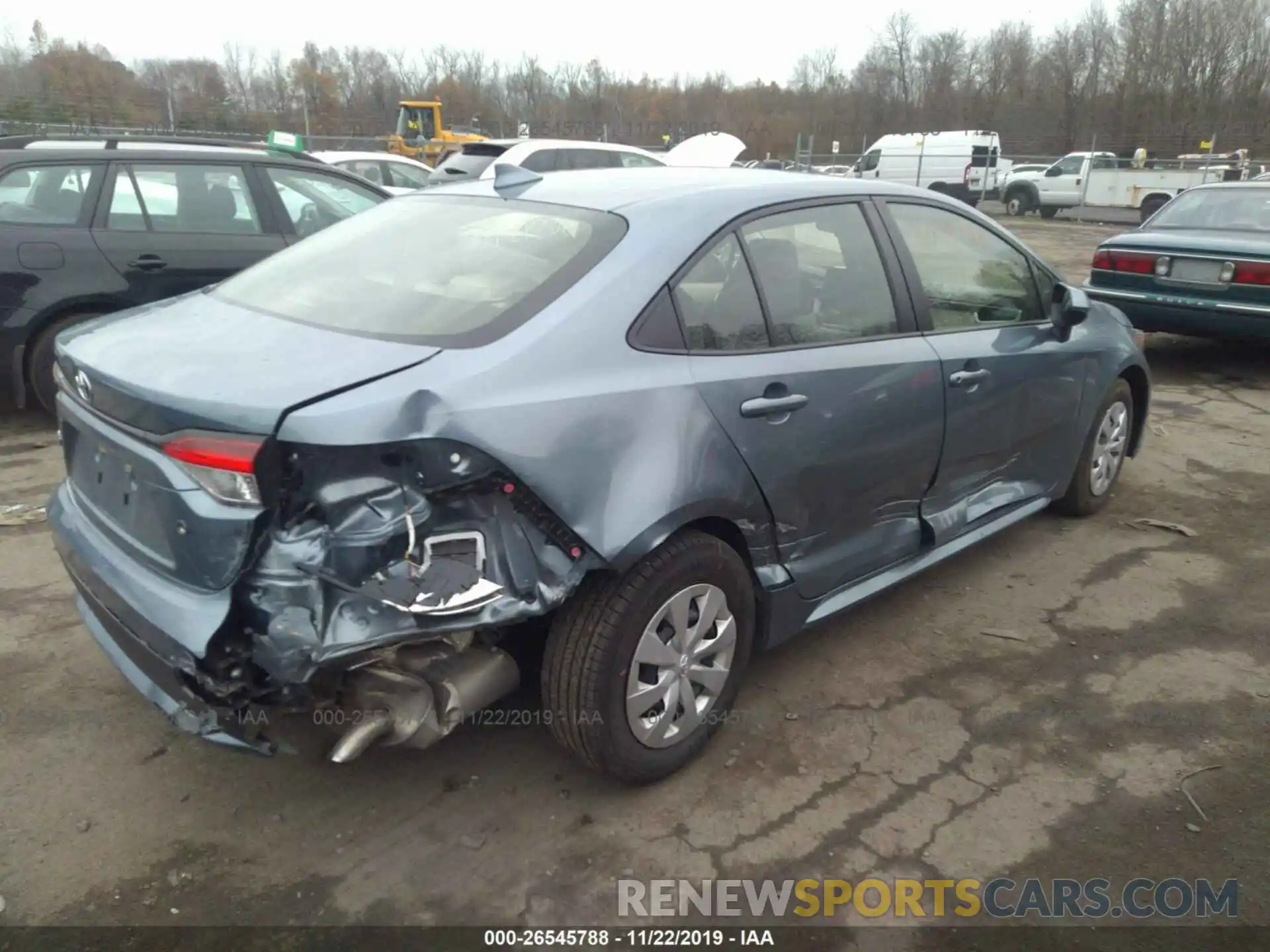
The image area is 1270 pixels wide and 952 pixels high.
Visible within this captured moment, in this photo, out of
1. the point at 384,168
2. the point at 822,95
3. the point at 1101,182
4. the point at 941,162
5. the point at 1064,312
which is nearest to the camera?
the point at 1064,312

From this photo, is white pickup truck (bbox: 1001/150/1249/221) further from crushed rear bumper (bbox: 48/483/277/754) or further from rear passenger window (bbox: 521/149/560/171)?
→ crushed rear bumper (bbox: 48/483/277/754)

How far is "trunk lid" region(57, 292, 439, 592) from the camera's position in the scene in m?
2.07

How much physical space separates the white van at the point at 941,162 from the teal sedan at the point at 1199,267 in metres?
20.4

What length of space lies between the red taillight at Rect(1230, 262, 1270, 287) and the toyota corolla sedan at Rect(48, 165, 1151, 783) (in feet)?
14.9

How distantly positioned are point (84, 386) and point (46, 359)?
11.8 feet

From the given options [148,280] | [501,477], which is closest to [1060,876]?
[501,477]

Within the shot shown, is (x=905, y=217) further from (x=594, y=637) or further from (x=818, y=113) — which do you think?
(x=818, y=113)

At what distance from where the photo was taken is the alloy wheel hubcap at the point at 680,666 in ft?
8.29

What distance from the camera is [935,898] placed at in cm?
236

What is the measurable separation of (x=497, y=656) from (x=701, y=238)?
1329 millimetres

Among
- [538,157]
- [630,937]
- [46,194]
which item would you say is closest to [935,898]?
[630,937]

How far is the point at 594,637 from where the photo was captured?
7.87ft

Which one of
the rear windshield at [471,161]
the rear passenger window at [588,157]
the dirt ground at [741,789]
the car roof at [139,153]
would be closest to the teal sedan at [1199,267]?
the dirt ground at [741,789]

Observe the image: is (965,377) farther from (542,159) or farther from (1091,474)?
(542,159)
